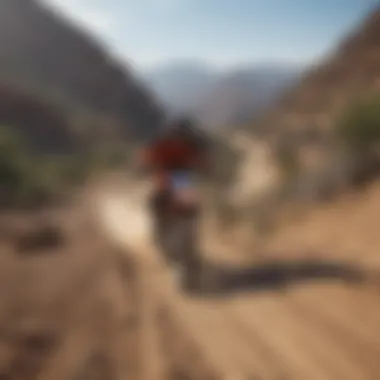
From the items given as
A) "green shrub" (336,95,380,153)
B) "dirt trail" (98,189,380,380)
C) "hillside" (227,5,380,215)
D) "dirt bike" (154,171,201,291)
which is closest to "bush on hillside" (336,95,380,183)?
"green shrub" (336,95,380,153)

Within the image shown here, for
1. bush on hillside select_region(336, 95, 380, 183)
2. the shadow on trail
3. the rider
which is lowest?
the shadow on trail

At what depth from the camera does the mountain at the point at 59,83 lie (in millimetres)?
54656

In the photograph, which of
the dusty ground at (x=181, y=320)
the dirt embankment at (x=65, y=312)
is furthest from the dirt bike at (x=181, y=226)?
the dirt embankment at (x=65, y=312)

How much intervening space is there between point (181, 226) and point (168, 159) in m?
1.44

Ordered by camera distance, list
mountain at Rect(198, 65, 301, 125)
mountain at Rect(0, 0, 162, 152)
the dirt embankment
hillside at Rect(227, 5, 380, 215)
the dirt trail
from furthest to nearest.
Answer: mountain at Rect(198, 65, 301, 125), mountain at Rect(0, 0, 162, 152), hillside at Rect(227, 5, 380, 215), the dirt embankment, the dirt trail

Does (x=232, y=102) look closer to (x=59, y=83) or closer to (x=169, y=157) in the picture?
(x=59, y=83)

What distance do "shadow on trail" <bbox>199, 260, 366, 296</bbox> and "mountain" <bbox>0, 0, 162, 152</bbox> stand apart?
3438 centimetres

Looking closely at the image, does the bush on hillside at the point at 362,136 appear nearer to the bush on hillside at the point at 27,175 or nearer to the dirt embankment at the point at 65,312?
the dirt embankment at the point at 65,312

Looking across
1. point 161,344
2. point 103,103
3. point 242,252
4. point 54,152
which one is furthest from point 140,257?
point 103,103

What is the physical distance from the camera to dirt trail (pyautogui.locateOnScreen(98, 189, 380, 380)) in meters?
Result: 6.66

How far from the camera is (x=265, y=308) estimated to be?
9172mm

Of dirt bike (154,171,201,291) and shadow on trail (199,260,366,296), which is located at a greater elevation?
dirt bike (154,171,201,291)

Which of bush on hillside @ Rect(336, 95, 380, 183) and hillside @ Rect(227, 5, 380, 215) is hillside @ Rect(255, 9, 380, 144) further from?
bush on hillside @ Rect(336, 95, 380, 183)

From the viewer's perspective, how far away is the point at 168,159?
11961 mm
